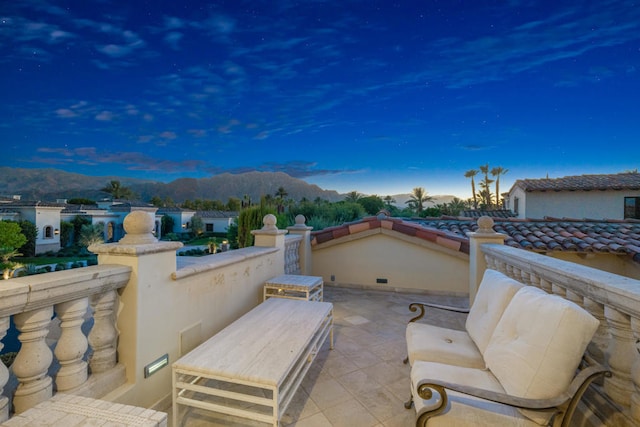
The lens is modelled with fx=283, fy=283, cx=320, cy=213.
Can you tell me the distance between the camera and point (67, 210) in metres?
36.1

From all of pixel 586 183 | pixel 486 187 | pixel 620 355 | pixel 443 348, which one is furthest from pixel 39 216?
pixel 486 187

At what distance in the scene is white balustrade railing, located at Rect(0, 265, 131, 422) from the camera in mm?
1330

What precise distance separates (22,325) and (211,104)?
22302 millimetres

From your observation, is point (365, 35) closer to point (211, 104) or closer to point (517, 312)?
point (517, 312)

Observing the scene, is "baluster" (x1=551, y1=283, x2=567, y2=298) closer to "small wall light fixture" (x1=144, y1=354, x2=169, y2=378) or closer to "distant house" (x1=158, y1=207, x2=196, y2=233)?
"small wall light fixture" (x1=144, y1=354, x2=169, y2=378)

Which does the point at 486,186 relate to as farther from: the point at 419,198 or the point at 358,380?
the point at 358,380

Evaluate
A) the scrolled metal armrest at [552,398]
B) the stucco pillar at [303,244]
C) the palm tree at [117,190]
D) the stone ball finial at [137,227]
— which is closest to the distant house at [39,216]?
the palm tree at [117,190]

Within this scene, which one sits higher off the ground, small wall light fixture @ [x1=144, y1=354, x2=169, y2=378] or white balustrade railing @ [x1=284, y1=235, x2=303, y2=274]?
white balustrade railing @ [x1=284, y1=235, x2=303, y2=274]

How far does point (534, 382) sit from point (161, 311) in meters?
2.45

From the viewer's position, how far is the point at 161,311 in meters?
2.20

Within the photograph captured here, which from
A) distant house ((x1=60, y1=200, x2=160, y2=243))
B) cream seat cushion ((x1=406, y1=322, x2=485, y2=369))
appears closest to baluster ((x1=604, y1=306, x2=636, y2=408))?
cream seat cushion ((x1=406, y1=322, x2=485, y2=369))

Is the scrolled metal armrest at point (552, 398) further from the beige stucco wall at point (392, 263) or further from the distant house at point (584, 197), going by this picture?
the distant house at point (584, 197)

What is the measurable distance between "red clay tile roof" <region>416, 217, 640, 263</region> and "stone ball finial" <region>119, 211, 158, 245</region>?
265 inches

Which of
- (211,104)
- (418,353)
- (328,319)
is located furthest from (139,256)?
(211,104)
